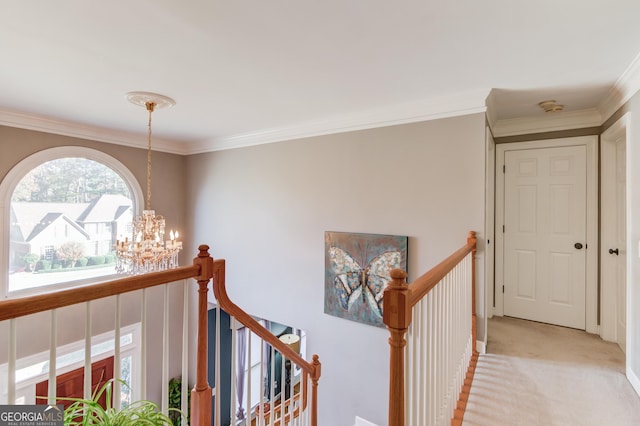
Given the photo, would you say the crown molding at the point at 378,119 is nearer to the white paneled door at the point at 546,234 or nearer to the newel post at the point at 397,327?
the white paneled door at the point at 546,234

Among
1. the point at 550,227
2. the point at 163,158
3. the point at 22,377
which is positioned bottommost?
the point at 22,377

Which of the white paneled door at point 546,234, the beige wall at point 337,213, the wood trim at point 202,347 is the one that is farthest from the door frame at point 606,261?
the wood trim at point 202,347

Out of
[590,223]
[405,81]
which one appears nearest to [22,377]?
[405,81]

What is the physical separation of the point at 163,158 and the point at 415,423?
4.76 m

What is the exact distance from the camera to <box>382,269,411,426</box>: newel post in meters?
0.99

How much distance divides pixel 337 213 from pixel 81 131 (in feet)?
10.9

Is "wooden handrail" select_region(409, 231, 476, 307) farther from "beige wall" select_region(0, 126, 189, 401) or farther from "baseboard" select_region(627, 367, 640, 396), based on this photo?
"beige wall" select_region(0, 126, 189, 401)

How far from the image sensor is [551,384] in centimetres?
210

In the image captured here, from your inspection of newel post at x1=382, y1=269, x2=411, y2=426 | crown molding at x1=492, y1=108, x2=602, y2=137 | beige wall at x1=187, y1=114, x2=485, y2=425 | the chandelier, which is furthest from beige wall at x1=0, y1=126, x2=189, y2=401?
crown molding at x1=492, y1=108, x2=602, y2=137

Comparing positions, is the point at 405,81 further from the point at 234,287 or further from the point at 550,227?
the point at 234,287

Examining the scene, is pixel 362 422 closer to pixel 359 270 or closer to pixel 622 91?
pixel 359 270

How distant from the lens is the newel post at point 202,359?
1408 millimetres

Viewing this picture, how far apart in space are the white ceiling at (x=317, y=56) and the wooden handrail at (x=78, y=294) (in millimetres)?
1310

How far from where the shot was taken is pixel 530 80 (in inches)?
89.4
